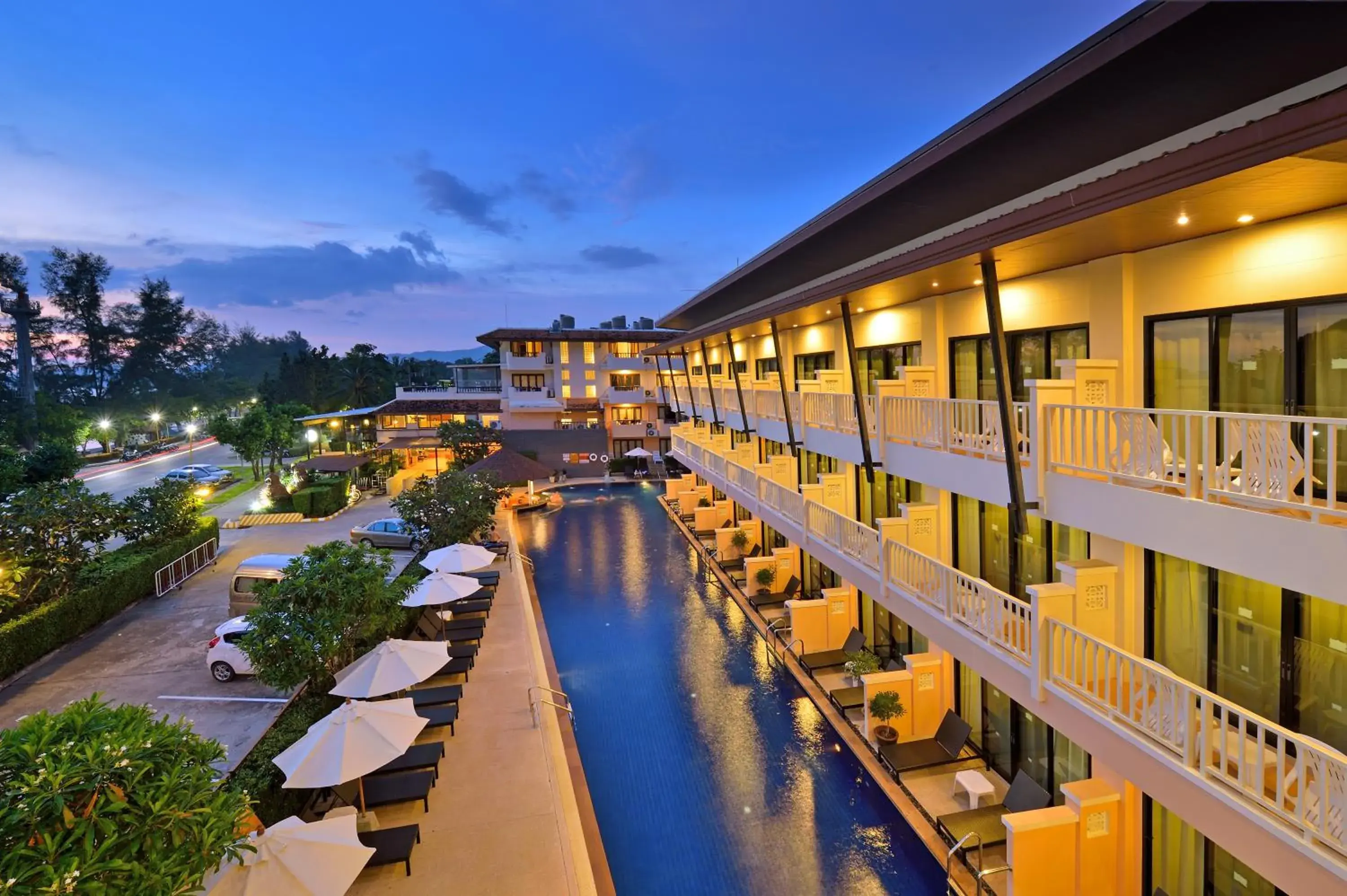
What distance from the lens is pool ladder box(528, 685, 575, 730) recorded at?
42.2 feet

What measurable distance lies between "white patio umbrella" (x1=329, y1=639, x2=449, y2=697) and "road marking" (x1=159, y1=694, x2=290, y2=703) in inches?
114

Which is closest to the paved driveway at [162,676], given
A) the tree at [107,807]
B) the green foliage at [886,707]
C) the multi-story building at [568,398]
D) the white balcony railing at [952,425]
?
the tree at [107,807]

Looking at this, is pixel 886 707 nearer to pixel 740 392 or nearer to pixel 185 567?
pixel 740 392

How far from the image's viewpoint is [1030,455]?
313 inches

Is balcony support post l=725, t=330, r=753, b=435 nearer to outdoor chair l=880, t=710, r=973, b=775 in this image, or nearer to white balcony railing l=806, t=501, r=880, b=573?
white balcony railing l=806, t=501, r=880, b=573

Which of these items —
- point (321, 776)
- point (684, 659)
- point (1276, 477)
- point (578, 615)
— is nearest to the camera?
point (1276, 477)

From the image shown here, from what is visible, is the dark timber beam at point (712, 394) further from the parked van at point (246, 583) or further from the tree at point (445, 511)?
the parked van at point (246, 583)

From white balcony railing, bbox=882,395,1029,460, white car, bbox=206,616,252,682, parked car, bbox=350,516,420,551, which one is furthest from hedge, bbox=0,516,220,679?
white balcony railing, bbox=882,395,1029,460

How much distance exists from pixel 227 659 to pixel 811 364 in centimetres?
1631

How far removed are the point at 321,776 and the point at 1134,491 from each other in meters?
10.4

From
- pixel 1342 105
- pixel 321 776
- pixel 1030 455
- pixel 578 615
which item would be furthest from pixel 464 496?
pixel 1342 105

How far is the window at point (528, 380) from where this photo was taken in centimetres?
5231

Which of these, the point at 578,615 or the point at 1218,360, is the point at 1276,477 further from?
the point at 578,615

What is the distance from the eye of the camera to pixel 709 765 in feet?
39.4
